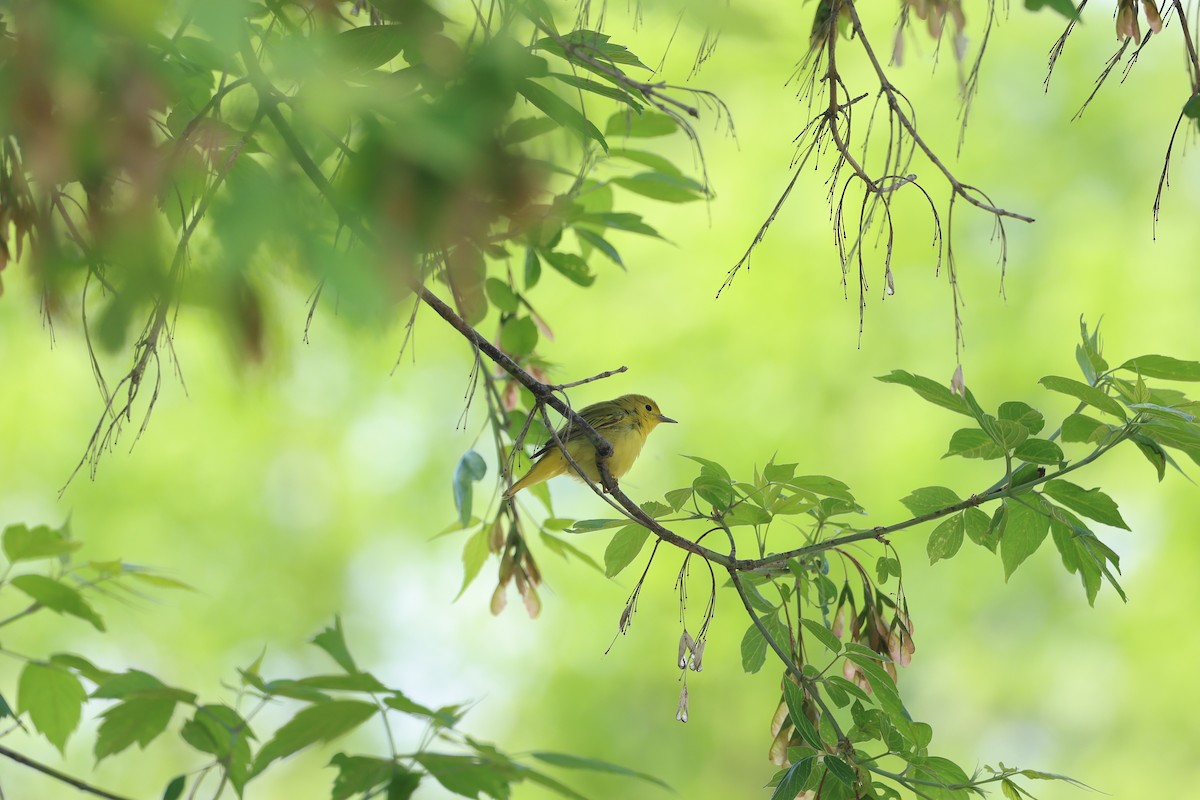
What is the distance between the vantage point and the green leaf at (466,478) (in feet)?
5.70

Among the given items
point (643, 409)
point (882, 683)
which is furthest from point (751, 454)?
point (882, 683)

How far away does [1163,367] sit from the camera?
4.20ft

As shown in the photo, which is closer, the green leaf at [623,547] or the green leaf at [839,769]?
the green leaf at [839,769]

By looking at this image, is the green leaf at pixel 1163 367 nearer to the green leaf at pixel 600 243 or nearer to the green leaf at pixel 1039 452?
the green leaf at pixel 1039 452

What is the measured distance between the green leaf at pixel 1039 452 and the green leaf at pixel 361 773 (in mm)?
778

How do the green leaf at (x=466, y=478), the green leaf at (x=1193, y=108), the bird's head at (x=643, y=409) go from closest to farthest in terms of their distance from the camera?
the green leaf at (x=1193, y=108), the green leaf at (x=466, y=478), the bird's head at (x=643, y=409)

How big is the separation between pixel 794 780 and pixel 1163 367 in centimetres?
63

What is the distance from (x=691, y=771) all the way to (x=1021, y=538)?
19.8 ft

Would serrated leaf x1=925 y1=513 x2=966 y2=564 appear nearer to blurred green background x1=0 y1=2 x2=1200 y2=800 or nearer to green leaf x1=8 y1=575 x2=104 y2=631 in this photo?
green leaf x1=8 y1=575 x2=104 y2=631

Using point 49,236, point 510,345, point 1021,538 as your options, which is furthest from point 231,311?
point 510,345

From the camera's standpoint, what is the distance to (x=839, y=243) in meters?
Result: 1.35

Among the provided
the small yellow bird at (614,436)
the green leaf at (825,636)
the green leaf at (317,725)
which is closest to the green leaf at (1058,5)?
the green leaf at (825,636)

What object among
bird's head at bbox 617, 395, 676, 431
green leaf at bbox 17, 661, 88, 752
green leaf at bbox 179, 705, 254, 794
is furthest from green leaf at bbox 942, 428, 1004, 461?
bird's head at bbox 617, 395, 676, 431

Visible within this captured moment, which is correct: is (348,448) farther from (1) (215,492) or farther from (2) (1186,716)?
(2) (1186,716)
